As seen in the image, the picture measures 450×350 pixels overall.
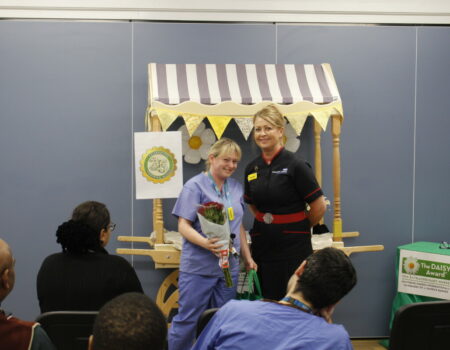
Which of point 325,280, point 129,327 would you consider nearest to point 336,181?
point 325,280

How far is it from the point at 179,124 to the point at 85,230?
2.08 m

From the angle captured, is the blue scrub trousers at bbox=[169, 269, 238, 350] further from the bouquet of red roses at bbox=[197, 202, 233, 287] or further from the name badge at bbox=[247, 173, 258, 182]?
the name badge at bbox=[247, 173, 258, 182]

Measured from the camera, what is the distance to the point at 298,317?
4.51 feet

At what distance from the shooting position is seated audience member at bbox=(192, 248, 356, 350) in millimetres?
1347

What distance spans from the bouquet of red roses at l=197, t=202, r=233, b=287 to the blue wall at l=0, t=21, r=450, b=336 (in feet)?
4.52

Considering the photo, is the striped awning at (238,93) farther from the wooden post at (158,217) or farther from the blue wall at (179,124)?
the blue wall at (179,124)

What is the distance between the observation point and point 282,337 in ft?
4.47

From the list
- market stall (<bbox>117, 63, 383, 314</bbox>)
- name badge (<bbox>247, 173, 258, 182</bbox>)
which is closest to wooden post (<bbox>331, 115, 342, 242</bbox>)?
market stall (<bbox>117, 63, 383, 314</bbox>)

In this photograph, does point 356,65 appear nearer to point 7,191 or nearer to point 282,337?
point 7,191

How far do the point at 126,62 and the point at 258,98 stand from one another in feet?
3.68

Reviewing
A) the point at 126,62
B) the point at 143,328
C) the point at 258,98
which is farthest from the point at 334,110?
the point at 143,328

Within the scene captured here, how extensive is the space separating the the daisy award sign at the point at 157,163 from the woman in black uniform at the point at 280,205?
808 millimetres

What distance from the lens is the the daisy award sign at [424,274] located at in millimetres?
3688

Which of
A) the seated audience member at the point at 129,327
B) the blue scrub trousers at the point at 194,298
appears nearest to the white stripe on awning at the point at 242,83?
the blue scrub trousers at the point at 194,298
